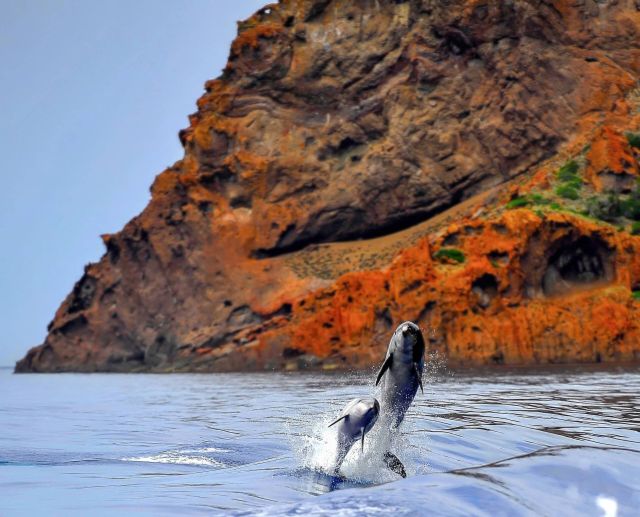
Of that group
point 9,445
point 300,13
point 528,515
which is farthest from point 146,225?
point 528,515

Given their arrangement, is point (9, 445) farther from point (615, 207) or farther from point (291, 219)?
point (291, 219)

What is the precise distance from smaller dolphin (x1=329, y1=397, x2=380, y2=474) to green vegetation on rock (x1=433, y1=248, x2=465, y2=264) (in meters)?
36.4

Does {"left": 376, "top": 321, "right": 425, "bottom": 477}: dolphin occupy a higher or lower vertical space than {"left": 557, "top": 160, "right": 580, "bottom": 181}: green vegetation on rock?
lower

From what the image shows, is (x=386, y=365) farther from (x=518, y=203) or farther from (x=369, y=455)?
(x=518, y=203)

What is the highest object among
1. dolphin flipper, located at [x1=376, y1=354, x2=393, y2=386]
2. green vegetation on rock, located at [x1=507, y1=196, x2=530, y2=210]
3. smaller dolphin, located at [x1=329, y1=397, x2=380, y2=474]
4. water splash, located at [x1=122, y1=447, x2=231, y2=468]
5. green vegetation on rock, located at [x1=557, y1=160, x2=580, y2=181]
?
green vegetation on rock, located at [x1=557, y1=160, x2=580, y2=181]

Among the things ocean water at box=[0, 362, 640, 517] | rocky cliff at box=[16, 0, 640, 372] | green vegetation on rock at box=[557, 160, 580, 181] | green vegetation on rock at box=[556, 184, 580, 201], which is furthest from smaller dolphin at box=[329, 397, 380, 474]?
green vegetation on rock at box=[557, 160, 580, 181]

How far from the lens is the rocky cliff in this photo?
205ft

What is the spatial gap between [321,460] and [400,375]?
133 centimetres

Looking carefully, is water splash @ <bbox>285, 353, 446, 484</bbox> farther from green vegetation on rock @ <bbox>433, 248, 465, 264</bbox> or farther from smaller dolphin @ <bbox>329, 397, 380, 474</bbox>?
green vegetation on rock @ <bbox>433, 248, 465, 264</bbox>

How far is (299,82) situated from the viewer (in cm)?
7781

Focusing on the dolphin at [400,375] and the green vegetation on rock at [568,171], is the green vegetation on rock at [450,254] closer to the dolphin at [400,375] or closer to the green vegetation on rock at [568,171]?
the green vegetation on rock at [568,171]

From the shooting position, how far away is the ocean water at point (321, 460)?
19.0 ft

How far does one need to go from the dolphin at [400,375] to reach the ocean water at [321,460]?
0.96ft

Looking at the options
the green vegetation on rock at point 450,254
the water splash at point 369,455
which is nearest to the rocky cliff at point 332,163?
the green vegetation on rock at point 450,254
